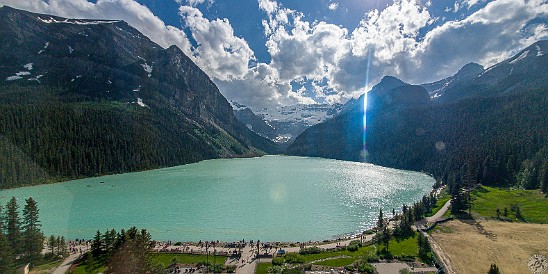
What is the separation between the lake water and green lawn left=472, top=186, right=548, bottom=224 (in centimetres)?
1943

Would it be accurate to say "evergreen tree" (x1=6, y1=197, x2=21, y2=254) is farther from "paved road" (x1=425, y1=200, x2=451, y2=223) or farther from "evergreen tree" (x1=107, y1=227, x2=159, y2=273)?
"paved road" (x1=425, y1=200, x2=451, y2=223)

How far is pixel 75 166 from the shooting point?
151 meters

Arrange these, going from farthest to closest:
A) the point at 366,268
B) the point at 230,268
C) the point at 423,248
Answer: the point at 423,248 < the point at 230,268 < the point at 366,268

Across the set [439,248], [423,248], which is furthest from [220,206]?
[439,248]

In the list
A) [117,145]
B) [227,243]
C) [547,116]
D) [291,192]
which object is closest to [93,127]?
[117,145]

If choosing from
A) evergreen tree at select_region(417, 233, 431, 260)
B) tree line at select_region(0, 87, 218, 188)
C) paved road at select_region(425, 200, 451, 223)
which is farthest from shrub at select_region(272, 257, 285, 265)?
tree line at select_region(0, 87, 218, 188)

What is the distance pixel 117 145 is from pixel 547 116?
794 ft

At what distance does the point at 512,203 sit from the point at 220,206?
76.8m

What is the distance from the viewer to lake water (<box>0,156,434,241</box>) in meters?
66.6

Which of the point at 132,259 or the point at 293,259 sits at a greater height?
the point at 132,259

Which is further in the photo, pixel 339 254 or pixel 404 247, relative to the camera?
pixel 404 247

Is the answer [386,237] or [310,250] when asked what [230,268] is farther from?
[386,237]

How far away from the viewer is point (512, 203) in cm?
7812

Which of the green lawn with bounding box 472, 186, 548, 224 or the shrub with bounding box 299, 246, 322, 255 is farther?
the green lawn with bounding box 472, 186, 548, 224
